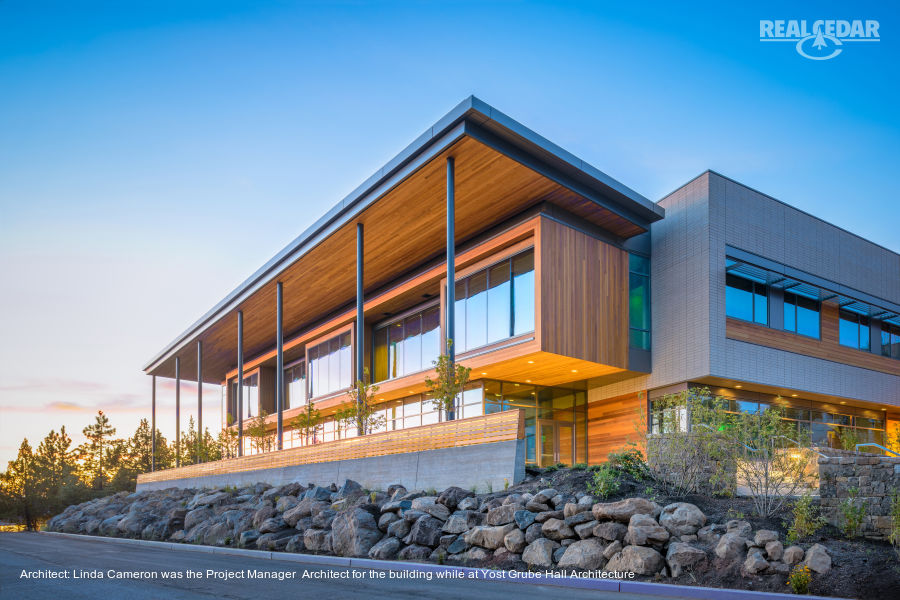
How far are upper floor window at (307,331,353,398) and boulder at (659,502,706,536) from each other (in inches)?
973

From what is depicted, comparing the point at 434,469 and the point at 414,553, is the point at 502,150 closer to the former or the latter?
the point at 434,469

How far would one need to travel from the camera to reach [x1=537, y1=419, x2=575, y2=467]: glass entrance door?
2683 centimetres

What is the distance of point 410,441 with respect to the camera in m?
18.2

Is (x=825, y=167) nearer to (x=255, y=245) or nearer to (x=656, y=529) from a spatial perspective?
(x=656, y=529)

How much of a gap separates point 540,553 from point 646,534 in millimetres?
1712

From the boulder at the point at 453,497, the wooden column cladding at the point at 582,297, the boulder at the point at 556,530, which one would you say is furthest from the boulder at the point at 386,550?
the wooden column cladding at the point at 582,297

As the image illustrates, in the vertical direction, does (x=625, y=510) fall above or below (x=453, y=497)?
above

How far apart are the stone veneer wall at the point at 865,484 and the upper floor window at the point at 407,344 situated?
18.2 meters

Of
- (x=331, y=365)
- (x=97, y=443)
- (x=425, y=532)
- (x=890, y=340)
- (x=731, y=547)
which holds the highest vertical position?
(x=890, y=340)

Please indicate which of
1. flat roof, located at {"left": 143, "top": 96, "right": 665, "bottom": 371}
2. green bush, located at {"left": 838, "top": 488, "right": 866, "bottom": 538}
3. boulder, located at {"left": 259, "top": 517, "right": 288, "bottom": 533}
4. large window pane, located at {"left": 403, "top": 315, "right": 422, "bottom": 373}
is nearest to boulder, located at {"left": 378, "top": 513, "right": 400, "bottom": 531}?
boulder, located at {"left": 259, "top": 517, "right": 288, "bottom": 533}

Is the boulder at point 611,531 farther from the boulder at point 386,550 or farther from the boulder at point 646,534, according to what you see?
the boulder at point 386,550

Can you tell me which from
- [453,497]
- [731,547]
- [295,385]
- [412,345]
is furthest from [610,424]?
[295,385]

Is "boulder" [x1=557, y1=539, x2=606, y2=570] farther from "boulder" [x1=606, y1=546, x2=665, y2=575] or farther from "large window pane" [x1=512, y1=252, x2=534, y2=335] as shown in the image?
"large window pane" [x1=512, y1=252, x2=534, y2=335]

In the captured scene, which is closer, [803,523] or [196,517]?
[803,523]
